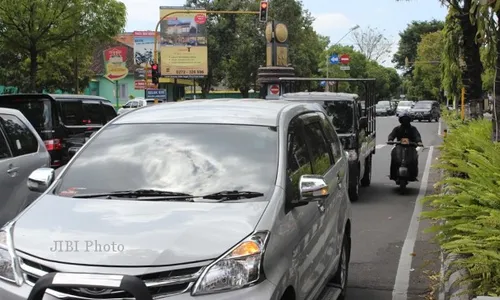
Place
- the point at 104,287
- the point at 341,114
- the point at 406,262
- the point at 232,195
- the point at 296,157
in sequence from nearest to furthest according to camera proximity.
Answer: the point at 104,287, the point at 232,195, the point at 296,157, the point at 406,262, the point at 341,114

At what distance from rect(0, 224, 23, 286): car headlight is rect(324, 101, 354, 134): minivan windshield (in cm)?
870

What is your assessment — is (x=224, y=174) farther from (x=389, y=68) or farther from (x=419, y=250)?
(x=389, y=68)

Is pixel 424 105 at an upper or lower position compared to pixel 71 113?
lower

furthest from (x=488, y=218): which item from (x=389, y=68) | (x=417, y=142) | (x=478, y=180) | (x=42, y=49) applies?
(x=389, y=68)

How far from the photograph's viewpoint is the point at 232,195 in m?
3.97

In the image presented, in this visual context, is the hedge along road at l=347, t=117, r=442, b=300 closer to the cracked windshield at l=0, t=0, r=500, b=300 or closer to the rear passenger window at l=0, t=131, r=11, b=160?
the cracked windshield at l=0, t=0, r=500, b=300

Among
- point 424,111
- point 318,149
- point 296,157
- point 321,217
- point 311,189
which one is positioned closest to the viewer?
point 311,189

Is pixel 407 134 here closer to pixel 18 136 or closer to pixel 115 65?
pixel 18 136

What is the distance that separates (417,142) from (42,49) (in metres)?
16.6

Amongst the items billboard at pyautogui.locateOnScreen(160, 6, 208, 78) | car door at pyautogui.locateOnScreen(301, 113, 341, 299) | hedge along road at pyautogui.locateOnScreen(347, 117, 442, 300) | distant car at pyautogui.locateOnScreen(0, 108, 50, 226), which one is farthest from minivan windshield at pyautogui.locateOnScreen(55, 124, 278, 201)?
billboard at pyautogui.locateOnScreen(160, 6, 208, 78)

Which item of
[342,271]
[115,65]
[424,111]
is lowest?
[342,271]

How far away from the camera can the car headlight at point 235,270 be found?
322 centimetres

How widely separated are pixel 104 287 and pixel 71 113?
10.4 meters

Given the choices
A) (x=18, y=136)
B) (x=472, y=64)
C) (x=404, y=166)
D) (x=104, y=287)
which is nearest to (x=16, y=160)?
(x=18, y=136)
